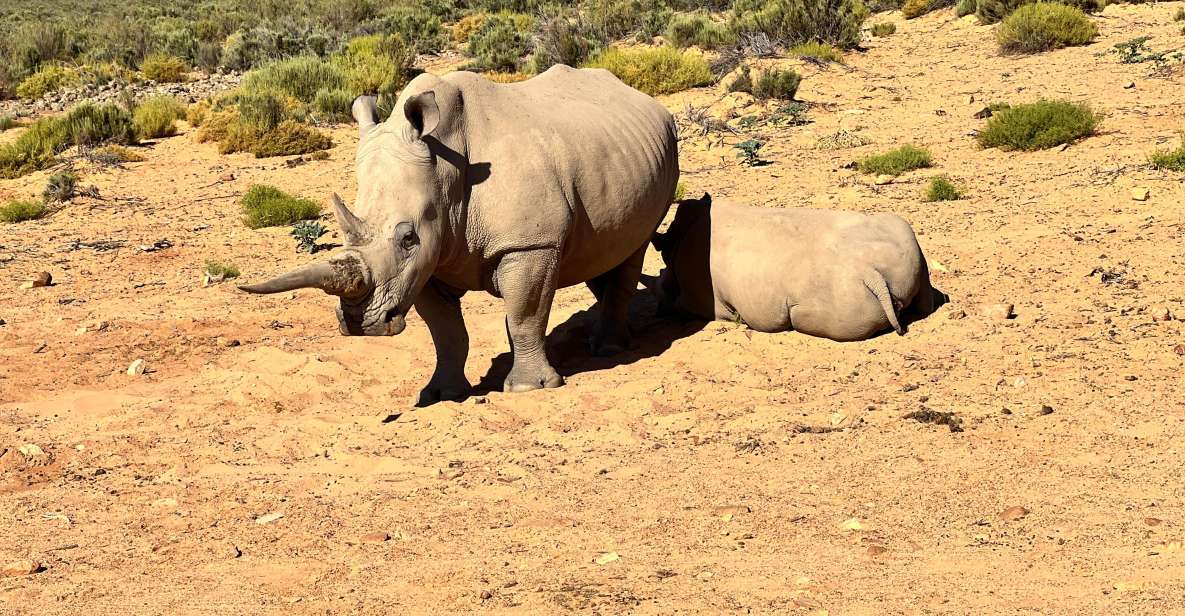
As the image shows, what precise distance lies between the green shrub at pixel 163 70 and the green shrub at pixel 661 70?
11628mm

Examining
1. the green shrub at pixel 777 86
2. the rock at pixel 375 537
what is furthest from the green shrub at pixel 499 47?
the rock at pixel 375 537

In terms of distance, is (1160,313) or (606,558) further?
(1160,313)

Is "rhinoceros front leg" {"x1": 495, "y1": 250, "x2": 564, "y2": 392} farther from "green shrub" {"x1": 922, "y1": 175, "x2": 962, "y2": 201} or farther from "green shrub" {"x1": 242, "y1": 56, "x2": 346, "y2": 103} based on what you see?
"green shrub" {"x1": 242, "y1": 56, "x2": 346, "y2": 103}

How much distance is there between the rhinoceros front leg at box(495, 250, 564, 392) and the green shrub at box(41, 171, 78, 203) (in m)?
9.13

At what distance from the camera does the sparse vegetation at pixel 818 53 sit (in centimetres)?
1817

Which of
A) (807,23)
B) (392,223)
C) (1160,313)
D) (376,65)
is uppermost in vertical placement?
(392,223)

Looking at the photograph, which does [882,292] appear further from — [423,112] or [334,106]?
[334,106]

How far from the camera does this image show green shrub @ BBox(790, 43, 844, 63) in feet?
59.7

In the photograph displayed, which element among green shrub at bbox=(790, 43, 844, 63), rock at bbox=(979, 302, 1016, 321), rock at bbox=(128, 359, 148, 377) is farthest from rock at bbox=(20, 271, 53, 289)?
green shrub at bbox=(790, 43, 844, 63)

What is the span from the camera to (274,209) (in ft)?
43.1

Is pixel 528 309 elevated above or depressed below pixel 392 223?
below

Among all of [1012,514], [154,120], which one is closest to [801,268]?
[1012,514]

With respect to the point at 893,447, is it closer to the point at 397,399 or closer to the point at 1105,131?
the point at 397,399

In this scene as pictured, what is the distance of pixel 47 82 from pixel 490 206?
21.7 m
